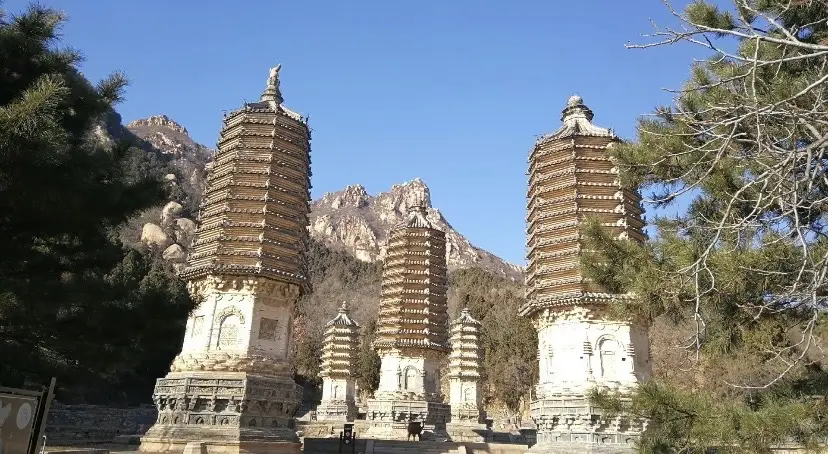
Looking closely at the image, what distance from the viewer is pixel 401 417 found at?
3103 cm

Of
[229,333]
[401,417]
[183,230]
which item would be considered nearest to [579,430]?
[229,333]

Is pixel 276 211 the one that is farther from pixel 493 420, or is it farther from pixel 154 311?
pixel 493 420

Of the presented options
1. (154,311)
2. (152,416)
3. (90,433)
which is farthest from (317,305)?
(154,311)

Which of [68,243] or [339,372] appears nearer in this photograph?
[68,243]

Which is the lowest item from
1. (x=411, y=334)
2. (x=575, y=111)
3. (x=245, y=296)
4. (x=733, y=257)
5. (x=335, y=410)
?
(x=335, y=410)

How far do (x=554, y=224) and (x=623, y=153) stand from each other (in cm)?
1227

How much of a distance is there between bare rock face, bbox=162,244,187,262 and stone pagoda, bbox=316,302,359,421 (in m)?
32.5

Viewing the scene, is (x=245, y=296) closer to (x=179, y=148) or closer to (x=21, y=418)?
(x=21, y=418)

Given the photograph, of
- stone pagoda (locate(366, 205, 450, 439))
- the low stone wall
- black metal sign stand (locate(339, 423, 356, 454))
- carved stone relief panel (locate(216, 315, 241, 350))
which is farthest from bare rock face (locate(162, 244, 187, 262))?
carved stone relief panel (locate(216, 315, 241, 350))

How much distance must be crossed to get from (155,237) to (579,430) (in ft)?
201

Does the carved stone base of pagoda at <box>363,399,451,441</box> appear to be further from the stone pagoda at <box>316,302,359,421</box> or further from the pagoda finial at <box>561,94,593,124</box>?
the pagoda finial at <box>561,94,593,124</box>

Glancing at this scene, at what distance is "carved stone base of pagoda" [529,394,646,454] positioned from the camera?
18344 millimetres

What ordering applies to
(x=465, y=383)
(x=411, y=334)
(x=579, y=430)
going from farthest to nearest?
(x=465, y=383) < (x=411, y=334) < (x=579, y=430)

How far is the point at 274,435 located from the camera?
18609 millimetres
